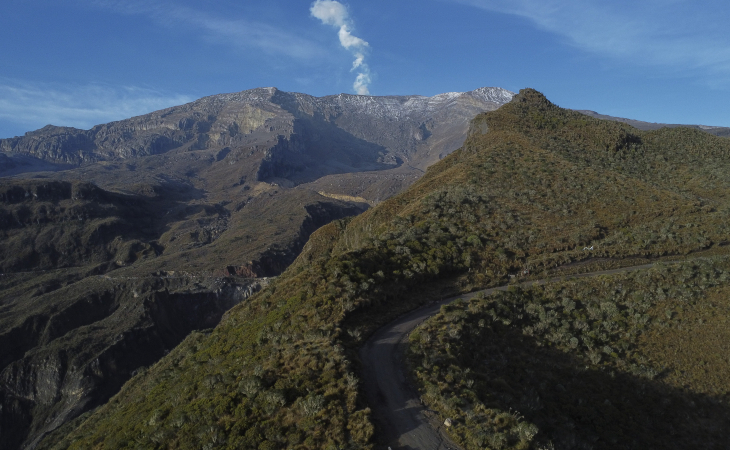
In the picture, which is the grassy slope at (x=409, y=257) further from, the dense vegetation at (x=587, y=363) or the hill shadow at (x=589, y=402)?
the hill shadow at (x=589, y=402)

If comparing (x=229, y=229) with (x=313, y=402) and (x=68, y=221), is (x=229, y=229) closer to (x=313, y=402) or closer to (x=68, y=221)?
(x=68, y=221)

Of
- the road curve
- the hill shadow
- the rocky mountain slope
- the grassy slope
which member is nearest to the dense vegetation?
the hill shadow

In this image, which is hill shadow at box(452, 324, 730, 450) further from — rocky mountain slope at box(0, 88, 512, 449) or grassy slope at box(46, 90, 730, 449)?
rocky mountain slope at box(0, 88, 512, 449)

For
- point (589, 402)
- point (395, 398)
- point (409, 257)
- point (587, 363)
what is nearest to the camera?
point (395, 398)

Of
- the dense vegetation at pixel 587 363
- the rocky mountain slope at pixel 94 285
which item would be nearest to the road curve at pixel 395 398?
the dense vegetation at pixel 587 363

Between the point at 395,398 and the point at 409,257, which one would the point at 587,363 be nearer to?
the point at 395,398

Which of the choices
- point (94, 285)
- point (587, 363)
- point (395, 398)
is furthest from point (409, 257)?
point (94, 285)
